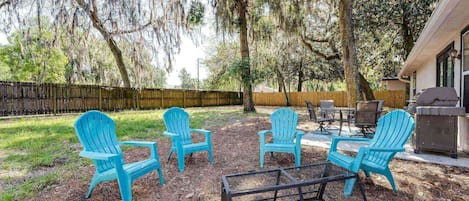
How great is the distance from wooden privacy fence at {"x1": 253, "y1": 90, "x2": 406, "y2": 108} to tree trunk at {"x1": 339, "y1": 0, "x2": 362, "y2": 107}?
31.6ft

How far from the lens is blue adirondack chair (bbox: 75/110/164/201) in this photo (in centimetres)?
196

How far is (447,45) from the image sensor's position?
4.39 m

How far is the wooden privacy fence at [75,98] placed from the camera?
25.2 ft

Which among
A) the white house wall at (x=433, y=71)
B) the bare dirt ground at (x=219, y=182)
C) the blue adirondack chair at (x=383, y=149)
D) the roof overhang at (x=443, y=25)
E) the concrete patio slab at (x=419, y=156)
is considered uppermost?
the roof overhang at (x=443, y=25)

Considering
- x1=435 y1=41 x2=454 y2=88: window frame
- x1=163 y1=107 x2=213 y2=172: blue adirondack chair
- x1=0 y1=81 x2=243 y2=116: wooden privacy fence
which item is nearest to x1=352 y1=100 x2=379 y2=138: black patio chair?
x1=435 y1=41 x2=454 y2=88: window frame

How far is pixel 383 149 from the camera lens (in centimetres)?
206

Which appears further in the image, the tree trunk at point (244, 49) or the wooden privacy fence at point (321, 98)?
the wooden privacy fence at point (321, 98)

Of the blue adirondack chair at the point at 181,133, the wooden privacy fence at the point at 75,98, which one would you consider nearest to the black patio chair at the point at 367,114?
the blue adirondack chair at the point at 181,133

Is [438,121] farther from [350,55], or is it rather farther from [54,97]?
[54,97]

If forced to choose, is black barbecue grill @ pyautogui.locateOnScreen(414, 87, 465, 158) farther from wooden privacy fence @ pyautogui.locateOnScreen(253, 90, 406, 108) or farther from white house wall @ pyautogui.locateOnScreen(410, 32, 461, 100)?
wooden privacy fence @ pyautogui.locateOnScreen(253, 90, 406, 108)

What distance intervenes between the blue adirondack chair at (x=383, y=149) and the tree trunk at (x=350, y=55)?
393cm

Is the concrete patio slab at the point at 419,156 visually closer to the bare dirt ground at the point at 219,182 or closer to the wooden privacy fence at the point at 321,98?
the bare dirt ground at the point at 219,182

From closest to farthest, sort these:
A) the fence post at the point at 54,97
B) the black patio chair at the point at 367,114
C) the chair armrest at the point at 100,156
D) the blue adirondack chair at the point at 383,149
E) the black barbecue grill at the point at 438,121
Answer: the chair armrest at the point at 100,156, the blue adirondack chair at the point at 383,149, the black barbecue grill at the point at 438,121, the black patio chair at the point at 367,114, the fence post at the point at 54,97

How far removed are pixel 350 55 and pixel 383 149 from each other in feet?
16.1
